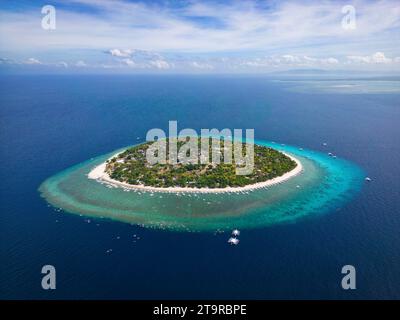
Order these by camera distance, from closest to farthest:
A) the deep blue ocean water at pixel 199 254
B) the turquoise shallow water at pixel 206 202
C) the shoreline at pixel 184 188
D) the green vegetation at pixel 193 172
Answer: the deep blue ocean water at pixel 199 254, the turquoise shallow water at pixel 206 202, the shoreline at pixel 184 188, the green vegetation at pixel 193 172

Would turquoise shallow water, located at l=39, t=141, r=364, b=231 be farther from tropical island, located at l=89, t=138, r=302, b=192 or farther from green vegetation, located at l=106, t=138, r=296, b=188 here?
green vegetation, located at l=106, t=138, r=296, b=188

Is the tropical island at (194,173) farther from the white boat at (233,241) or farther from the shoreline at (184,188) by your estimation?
the white boat at (233,241)

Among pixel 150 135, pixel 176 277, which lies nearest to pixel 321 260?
pixel 176 277

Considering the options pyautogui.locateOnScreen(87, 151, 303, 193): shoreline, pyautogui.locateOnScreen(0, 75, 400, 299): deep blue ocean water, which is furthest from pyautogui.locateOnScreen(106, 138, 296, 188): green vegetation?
pyautogui.locateOnScreen(0, 75, 400, 299): deep blue ocean water

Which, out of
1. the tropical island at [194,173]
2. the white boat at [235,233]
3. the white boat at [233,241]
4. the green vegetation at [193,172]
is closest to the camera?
the white boat at [233,241]

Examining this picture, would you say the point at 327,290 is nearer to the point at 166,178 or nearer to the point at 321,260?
the point at 321,260

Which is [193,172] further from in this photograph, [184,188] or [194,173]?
[184,188]

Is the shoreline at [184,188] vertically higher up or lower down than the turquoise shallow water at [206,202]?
higher up

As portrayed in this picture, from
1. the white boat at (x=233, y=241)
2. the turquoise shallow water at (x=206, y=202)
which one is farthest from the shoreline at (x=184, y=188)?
the white boat at (x=233, y=241)
